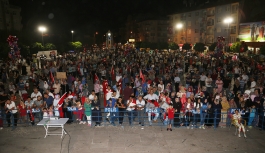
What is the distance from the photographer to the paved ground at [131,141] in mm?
8648

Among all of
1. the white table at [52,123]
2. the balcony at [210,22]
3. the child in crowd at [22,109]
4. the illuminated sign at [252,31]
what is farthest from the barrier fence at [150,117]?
the balcony at [210,22]

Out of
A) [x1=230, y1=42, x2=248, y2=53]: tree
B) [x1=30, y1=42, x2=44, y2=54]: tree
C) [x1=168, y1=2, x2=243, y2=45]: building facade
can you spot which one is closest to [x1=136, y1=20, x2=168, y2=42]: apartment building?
[x1=168, y1=2, x2=243, y2=45]: building facade

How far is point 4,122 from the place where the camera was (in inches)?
438

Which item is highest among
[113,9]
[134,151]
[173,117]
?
[113,9]

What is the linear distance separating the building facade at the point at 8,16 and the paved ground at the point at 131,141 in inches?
1944

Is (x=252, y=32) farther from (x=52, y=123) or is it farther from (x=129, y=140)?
(x=52, y=123)

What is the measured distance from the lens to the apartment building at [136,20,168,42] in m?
76.5

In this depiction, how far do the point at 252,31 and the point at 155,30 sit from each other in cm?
3880

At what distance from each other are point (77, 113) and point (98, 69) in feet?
35.6

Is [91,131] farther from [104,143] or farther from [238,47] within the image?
[238,47]

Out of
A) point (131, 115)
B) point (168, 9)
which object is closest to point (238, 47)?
point (131, 115)

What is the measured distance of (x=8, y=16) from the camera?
2074 inches

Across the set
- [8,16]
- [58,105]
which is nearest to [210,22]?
[8,16]

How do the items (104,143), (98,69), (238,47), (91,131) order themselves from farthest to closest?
(238,47) < (98,69) < (91,131) < (104,143)
